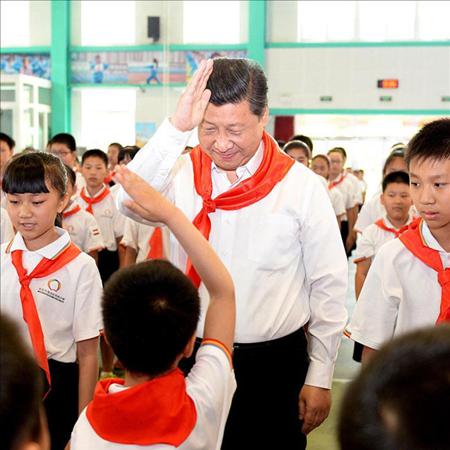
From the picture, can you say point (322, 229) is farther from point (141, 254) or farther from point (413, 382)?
point (141, 254)

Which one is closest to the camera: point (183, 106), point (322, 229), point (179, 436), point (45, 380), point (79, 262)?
point (179, 436)

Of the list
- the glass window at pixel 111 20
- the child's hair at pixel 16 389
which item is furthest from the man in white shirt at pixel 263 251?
the glass window at pixel 111 20

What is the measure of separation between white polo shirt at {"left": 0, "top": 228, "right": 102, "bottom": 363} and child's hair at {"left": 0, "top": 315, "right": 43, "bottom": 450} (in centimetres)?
154

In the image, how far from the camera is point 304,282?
2.11m

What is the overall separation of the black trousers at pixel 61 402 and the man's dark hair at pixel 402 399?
1.78 meters

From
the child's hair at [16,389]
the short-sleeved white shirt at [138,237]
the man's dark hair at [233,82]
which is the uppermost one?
the man's dark hair at [233,82]

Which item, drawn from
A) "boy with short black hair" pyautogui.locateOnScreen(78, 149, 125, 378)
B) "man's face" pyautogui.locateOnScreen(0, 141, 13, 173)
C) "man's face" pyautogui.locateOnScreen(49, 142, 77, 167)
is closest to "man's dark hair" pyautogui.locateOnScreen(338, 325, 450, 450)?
"boy with short black hair" pyautogui.locateOnScreen(78, 149, 125, 378)

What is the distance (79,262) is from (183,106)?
2.72 feet

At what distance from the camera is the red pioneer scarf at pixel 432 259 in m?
1.95

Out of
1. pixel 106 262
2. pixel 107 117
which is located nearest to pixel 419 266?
pixel 106 262

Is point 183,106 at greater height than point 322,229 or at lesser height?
greater

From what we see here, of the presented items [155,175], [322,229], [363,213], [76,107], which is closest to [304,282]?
[322,229]

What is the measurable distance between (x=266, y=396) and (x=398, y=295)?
1.64 ft

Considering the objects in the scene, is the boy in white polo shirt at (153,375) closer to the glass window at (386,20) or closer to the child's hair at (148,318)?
the child's hair at (148,318)
